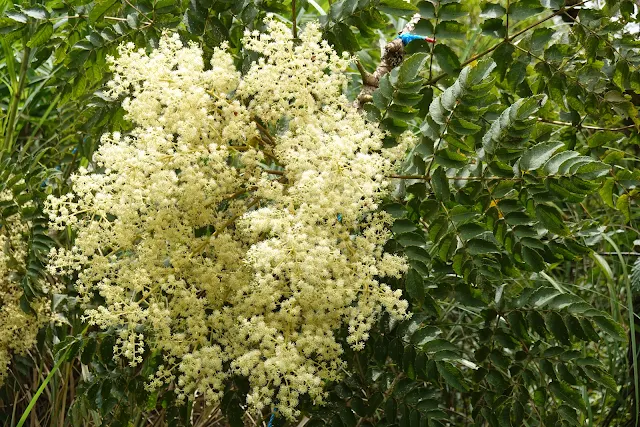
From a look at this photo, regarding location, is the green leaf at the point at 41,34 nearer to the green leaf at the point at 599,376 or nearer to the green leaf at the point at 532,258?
the green leaf at the point at 532,258

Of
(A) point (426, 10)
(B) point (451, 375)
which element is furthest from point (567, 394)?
(A) point (426, 10)

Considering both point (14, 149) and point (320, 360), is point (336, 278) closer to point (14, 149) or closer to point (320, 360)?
point (320, 360)

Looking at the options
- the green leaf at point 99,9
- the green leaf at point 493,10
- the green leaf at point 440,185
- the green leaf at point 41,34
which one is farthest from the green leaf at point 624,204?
the green leaf at point 41,34

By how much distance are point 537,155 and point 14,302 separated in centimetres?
164

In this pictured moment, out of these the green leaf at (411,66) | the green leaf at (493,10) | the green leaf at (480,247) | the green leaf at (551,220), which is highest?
the green leaf at (493,10)

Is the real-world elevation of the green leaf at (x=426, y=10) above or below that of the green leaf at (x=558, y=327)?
above

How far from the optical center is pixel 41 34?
199 centimetres

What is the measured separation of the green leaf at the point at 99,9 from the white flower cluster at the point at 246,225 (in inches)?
12.0

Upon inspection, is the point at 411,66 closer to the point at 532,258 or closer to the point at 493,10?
the point at 493,10

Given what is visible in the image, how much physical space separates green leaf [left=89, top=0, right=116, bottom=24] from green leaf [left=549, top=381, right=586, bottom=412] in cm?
138

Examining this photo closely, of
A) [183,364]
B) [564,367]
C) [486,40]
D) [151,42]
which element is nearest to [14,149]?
[151,42]

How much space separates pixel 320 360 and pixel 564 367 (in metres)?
0.57

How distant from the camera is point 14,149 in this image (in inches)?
108

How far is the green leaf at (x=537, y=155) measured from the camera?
5.02 feet
